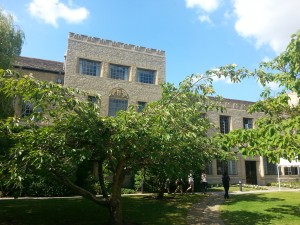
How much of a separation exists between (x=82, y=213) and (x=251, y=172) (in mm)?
23729

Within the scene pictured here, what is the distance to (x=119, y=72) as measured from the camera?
2652 cm

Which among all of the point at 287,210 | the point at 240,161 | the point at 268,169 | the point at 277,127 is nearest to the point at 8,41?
the point at 277,127

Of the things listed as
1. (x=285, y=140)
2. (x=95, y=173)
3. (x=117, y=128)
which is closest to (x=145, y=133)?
(x=117, y=128)

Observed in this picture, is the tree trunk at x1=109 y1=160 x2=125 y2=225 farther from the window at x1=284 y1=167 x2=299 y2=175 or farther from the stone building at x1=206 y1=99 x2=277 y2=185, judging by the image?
the window at x1=284 y1=167 x2=299 y2=175

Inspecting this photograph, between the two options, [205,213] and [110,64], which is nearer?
[205,213]

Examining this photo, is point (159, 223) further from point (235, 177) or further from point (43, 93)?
point (235, 177)

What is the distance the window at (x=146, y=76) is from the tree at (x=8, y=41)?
12.3m

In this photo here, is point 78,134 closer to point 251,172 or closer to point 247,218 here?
point 247,218

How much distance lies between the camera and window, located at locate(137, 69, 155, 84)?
27109mm

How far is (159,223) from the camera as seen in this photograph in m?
11.3

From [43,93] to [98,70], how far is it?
724 inches

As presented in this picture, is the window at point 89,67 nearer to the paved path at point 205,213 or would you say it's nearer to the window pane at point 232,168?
the paved path at point 205,213

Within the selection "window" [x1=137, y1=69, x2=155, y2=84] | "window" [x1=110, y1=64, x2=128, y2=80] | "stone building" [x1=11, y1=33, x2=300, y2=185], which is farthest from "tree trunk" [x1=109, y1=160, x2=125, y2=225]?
"window" [x1=137, y1=69, x2=155, y2=84]

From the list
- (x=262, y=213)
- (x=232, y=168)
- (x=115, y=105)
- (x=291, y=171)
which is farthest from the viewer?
(x=291, y=171)
